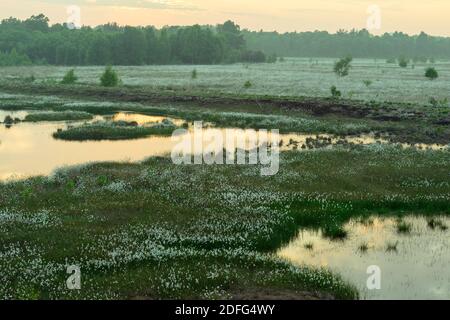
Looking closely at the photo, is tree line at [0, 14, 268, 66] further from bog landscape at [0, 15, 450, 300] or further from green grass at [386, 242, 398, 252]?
green grass at [386, 242, 398, 252]

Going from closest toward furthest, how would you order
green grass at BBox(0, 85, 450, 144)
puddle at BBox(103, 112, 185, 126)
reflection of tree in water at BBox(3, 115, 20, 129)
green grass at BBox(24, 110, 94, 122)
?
green grass at BBox(0, 85, 450, 144) < reflection of tree in water at BBox(3, 115, 20, 129) < puddle at BBox(103, 112, 185, 126) < green grass at BBox(24, 110, 94, 122)

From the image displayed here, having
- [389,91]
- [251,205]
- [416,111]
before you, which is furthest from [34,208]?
[389,91]

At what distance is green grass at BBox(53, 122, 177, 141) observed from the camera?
44.5m

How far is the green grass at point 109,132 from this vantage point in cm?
4447

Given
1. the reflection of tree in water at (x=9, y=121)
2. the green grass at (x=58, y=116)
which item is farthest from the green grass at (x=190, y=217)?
the green grass at (x=58, y=116)

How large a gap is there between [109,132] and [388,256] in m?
32.7

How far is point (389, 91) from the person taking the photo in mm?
78438

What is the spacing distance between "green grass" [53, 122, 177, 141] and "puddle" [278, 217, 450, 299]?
27.8 metres

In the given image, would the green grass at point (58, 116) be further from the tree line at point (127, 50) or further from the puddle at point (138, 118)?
the tree line at point (127, 50)

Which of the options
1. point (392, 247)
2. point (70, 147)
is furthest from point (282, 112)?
point (392, 247)

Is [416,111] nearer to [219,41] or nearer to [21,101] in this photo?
[21,101]

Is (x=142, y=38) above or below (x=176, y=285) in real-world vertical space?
above

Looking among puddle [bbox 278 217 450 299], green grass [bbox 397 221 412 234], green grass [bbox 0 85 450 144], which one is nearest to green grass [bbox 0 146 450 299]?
puddle [bbox 278 217 450 299]

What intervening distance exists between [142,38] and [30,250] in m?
168
